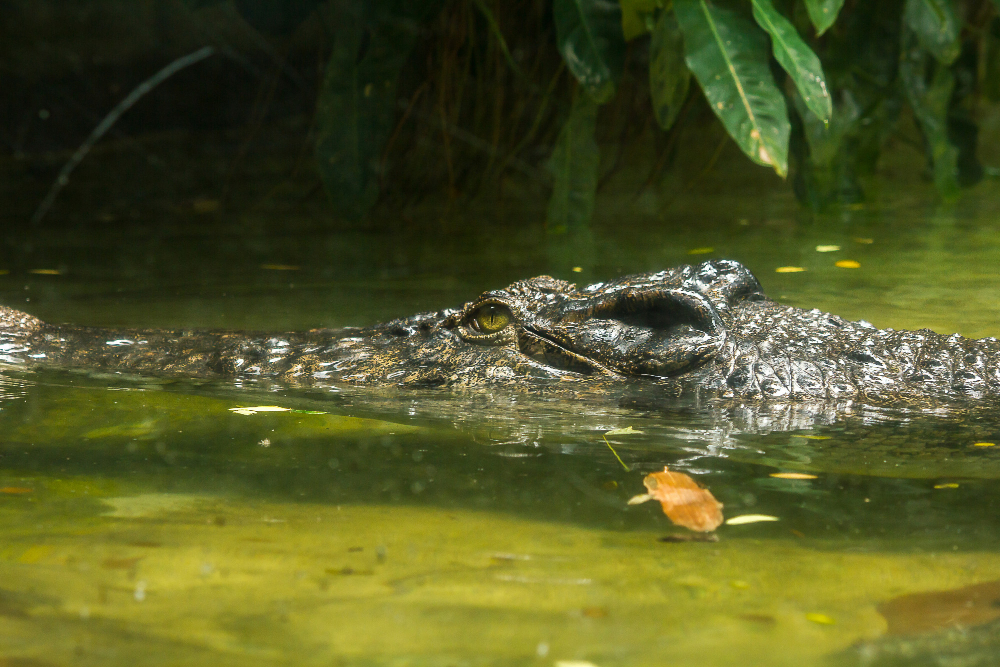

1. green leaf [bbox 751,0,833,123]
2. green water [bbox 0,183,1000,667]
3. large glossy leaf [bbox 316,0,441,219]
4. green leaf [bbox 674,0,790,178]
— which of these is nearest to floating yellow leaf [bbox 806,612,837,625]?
green water [bbox 0,183,1000,667]

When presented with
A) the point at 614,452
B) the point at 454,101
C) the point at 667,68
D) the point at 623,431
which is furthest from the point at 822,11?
the point at 454,101

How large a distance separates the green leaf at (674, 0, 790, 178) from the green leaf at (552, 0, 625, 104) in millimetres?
602

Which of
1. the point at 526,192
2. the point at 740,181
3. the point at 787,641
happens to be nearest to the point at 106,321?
the point at 787,641

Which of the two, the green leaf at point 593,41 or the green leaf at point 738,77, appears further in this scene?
the green leaf at point 593,41

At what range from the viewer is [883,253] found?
609cm

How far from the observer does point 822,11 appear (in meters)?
4.50

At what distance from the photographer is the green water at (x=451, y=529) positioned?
5.49 ft

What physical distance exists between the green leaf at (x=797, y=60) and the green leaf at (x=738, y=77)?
10cm

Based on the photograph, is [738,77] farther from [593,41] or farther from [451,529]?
[451,529]

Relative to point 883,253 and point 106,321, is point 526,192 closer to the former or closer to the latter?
point 883,253

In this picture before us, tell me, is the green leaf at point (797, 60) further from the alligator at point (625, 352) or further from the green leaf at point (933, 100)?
the green leaf at point (933, 100)

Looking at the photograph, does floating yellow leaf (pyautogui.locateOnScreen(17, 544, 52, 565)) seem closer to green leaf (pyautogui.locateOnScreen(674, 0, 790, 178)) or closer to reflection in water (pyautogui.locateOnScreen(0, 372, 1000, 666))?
reflection in water (pyautogui.locateOnScreen(0, 372, 1000, 666))

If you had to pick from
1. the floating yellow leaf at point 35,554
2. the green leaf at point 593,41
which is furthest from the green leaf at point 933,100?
the floating yellow leaf at point 35,554

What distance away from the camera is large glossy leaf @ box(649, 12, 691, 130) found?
517 cm
